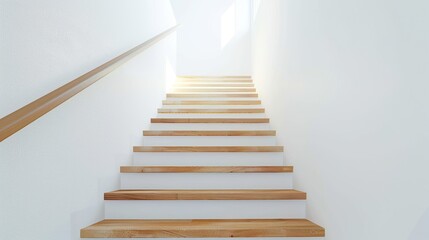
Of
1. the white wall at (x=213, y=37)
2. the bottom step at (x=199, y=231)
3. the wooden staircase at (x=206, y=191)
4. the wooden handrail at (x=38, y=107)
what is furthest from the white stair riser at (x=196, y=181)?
the white wall at (x=213, y=37)


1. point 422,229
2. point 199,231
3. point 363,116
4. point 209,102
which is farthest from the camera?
point 209,102

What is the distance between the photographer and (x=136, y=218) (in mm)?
2248

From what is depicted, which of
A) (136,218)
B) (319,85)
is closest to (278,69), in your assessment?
(319,85)

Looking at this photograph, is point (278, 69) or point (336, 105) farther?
point (278, 69)

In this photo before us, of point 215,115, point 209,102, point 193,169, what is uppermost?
point 209,102

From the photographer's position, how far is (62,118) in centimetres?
Result: 166

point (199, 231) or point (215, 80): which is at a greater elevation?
point (215, 80)

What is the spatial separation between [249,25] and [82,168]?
18.4ft

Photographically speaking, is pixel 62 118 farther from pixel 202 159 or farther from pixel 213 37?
pixel 213 37

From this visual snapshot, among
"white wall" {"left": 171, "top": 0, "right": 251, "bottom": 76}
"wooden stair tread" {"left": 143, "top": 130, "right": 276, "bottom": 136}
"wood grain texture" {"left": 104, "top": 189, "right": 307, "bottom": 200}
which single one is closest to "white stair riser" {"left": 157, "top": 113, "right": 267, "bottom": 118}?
"wooden stair tread" {"left": 143, "top": 130, "right": 276, "bottom": 136}

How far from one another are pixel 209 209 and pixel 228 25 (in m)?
5.31

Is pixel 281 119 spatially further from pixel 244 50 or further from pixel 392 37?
pixel 244 50

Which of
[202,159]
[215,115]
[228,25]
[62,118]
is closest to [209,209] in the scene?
[202,159]

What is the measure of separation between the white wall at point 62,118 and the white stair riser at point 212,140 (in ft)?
1.49
